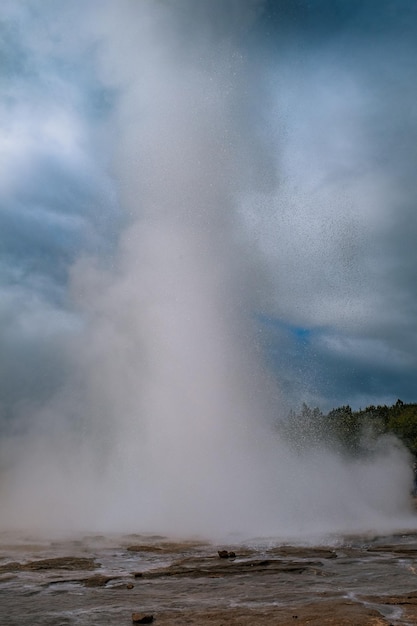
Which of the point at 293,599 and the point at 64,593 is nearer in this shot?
the point at 293,599

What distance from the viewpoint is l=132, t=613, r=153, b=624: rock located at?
226 inches

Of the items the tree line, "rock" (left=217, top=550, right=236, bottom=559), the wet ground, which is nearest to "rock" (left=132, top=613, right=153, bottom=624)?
the wet ground

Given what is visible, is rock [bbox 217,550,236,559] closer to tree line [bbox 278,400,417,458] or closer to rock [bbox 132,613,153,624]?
rock [bbox 132,613,153,624]

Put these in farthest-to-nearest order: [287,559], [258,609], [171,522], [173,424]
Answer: [173,424], [171,522], [287,559], [258,609]

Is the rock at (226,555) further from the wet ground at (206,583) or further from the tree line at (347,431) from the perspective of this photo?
the tree line at (347,431)

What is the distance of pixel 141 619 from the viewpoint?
576cm

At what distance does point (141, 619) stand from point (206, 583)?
2379 mm

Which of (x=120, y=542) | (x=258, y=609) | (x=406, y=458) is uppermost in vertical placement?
(x=406, y=458)

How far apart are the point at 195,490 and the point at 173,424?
135 inches

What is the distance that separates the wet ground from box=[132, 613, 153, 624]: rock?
0.01 metres

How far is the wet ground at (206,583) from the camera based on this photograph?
6.00 m

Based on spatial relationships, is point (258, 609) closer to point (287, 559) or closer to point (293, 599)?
point (293, 599)

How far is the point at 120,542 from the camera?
476 inches

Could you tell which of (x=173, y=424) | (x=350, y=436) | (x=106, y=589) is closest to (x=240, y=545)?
(x=106, y=589)
